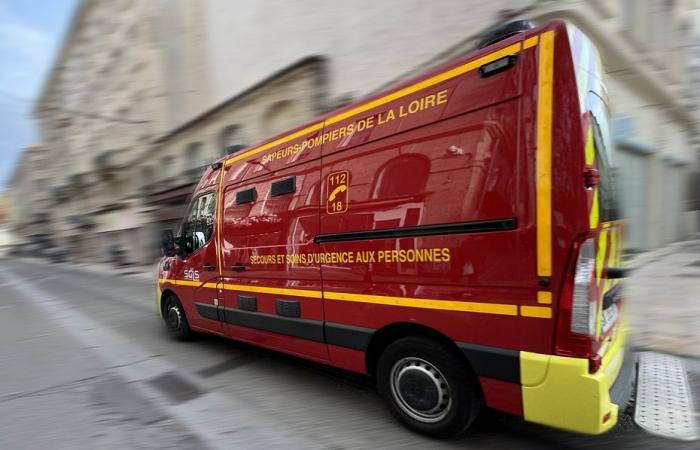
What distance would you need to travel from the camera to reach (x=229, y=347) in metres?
5.99

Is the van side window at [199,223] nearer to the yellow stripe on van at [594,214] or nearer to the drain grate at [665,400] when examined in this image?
the yellow stripe on van at [594,214]

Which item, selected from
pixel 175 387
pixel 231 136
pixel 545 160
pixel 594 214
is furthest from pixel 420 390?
pixel 231 136

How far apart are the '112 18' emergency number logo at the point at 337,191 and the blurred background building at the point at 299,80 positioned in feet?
7.55

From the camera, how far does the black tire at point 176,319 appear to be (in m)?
6.30

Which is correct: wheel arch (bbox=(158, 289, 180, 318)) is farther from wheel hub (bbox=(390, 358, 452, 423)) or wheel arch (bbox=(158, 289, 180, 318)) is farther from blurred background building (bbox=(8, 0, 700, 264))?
blurred background building (bbox=(8, 0, 700, 264))

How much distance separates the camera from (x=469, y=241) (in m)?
2.88

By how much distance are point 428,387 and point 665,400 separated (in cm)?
184

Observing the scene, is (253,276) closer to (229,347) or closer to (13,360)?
(229,347)

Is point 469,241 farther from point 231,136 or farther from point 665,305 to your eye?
point 231,136

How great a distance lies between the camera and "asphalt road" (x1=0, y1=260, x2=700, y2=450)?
129 inches

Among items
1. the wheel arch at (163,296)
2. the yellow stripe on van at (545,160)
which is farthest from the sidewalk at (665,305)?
the wheel arch at (163,296)

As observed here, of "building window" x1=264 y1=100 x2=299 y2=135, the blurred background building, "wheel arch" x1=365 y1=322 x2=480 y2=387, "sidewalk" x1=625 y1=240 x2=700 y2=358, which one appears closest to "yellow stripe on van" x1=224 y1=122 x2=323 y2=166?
"wheel arch" x1=365 y1=322 x2=480 y2=387

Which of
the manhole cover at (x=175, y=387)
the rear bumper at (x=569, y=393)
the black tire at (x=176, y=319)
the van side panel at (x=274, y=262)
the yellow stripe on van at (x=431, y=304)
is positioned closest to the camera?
the rear bumper at (x=569, y=393)

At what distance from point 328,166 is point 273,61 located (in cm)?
1675
